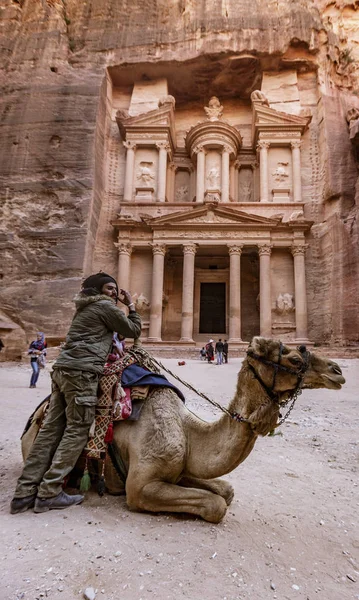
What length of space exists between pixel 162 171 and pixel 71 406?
22293mm

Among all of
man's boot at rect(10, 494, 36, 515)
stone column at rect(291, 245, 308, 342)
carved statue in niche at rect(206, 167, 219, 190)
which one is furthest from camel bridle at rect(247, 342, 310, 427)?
carved statue in niche at rect(206, 167, 219, 190)

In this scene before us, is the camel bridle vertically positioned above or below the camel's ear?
below

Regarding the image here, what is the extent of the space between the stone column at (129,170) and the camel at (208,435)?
21149 millimetres

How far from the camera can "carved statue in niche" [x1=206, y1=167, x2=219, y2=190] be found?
2351 centimetres

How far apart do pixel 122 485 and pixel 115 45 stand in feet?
94.9

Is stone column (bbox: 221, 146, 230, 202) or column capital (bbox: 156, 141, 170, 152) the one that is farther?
column capital (bbox: 156, 141, 170, 152)

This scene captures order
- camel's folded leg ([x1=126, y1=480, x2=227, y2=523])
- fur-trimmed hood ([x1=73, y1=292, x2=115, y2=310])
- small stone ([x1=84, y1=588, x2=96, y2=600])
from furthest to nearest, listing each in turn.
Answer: fur-trimmed hood ([x1=73, y1=292, x2=115, y2=310]) < camel's folded leg ([x1=126, y1=480, x2=227, y2=523]) < small stone ([x1=84, y1=588, x2=96, y2=600])

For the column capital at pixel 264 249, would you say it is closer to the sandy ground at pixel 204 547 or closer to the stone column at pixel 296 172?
the stone column at pixel 296 172

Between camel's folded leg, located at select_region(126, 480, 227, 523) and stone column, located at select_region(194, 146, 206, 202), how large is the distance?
21.6 m

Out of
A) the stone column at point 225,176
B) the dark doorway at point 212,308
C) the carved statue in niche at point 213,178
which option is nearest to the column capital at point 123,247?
the dark doorway at point 212,308

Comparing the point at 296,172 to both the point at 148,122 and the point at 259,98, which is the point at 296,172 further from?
the point at 148,122

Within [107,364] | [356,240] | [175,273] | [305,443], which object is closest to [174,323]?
[175,273]

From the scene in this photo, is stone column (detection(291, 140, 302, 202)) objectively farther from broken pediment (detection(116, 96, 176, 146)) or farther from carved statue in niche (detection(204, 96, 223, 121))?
broken pediment (detection(116, 96, 176, 146))

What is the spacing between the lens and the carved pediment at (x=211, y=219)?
67.1 feet
